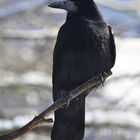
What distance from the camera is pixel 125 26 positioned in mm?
9086

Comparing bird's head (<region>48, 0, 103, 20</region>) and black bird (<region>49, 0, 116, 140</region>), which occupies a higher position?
bird's head (<region>48, 0, 103, 20</region>)

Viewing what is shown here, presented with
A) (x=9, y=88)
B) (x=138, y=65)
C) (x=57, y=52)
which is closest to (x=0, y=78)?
(x=9, y=88)

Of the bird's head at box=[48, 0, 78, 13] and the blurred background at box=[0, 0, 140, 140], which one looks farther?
the blurred background at box=[0, 0, 140, 140]

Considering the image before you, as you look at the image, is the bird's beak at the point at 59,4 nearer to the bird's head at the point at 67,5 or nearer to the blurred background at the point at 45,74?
the bird's head at the point at 67,5

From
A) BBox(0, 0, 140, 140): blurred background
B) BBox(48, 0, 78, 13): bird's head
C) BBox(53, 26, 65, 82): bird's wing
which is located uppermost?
BBox(48, 0, 78, 13): bird's head

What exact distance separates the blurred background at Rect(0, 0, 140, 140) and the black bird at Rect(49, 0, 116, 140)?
294cm

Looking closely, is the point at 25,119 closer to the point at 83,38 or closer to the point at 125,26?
the point at 125,26

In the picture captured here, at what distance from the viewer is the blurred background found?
7965 millimetres

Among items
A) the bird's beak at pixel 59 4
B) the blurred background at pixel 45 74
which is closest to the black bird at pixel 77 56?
the bird's beak at pixel 59 4

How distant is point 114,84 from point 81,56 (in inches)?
168

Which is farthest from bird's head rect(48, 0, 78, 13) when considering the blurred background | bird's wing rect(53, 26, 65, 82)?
the blurred background

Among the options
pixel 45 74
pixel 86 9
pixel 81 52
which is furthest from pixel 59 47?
pixel 45 74

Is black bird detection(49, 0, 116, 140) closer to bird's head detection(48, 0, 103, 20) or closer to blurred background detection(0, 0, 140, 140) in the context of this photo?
bird's head detection(48, 0, 103, 20)

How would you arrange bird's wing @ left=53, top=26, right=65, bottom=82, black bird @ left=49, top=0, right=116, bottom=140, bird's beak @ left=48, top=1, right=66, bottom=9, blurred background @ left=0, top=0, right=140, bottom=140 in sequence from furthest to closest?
blurred background @ left=0, top=0, right=140, bottom=140
bird's wing @ left=53, top=26, right=65, bottom=82
black bird @ left=49, top=0, right=116, bottom=140
bird's beak @ left=48, top=1, right=66, bottom=9
